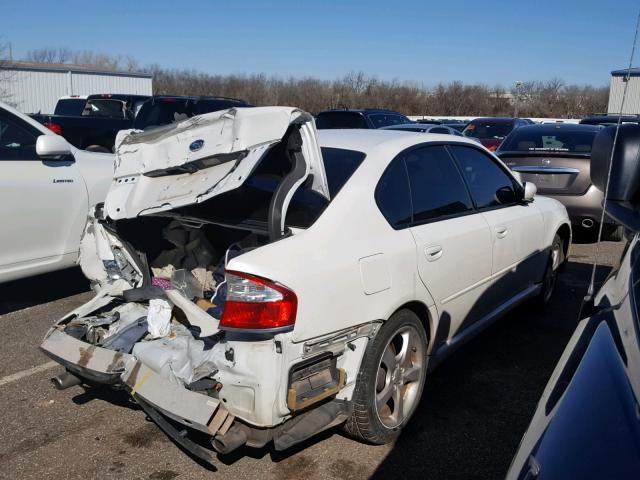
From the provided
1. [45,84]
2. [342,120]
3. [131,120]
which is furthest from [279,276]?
[45,84]

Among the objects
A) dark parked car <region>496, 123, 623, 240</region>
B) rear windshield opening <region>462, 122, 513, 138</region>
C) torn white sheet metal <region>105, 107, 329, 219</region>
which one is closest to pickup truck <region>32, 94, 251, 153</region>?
dark parked car <region>496, 123, 623, 240</region>

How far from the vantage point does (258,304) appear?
2.75 meters

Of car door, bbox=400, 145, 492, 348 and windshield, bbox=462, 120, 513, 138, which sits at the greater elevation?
windshield, bbox=462, 120, 513, 138

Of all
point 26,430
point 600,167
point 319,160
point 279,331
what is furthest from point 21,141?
point 600,167

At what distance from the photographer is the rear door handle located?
3.54 m

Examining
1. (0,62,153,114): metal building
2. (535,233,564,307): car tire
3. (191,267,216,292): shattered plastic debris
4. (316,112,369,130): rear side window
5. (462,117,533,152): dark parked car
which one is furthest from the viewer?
(0,62,153,114): metal building

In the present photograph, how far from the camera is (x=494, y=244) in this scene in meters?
4.33

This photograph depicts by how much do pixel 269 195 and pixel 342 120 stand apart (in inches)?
454

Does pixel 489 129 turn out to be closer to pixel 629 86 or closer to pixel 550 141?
pixel 550 141

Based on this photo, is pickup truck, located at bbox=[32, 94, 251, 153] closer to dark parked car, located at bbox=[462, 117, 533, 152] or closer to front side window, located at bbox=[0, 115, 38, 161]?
front side window, located at bbox=[0, 115, 38, 161]

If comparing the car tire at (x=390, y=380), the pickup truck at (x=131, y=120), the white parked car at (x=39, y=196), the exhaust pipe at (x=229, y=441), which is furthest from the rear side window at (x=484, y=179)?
the pickup truck at (x=131, y=120)

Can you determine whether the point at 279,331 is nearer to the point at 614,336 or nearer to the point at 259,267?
the point at 259,267

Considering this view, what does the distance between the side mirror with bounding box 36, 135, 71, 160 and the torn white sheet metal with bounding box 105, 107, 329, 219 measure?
1.64 m

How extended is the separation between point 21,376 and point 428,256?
2850 mm
